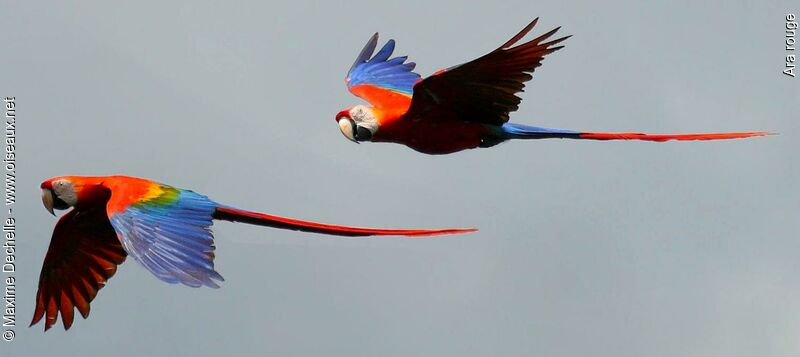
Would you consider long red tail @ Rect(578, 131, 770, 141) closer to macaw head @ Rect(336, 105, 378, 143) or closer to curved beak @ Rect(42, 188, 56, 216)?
macaw head @ Rect(336, 105, 378, 143)

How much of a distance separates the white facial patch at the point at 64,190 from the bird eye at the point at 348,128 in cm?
217

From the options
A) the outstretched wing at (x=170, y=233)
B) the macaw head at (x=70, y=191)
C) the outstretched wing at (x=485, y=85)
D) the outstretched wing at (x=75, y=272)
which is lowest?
the outstretched wing at (x=75, y=272)

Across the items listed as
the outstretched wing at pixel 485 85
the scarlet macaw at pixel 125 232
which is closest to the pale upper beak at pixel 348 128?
the outstretched wing at pixel 485 85

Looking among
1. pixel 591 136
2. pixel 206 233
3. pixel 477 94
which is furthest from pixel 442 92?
pixel 206 233

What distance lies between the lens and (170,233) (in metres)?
11.2

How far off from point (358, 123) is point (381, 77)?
6.54ft

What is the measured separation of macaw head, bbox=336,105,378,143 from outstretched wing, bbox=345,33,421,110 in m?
0.82

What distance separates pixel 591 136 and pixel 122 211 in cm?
373

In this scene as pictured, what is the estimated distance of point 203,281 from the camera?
34.7ft

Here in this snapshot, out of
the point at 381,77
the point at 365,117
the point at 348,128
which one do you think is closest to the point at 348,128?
the point at 348,128

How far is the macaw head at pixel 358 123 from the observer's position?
514 inches

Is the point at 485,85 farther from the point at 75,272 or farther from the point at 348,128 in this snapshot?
the point at 75,272

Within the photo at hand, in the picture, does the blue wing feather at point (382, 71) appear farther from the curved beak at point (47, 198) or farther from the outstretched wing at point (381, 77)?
the curved beak at point (47, 198)

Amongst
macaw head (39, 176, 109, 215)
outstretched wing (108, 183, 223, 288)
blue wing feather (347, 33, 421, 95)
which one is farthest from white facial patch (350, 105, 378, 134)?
macaw head (39, 176, 109, 215)
